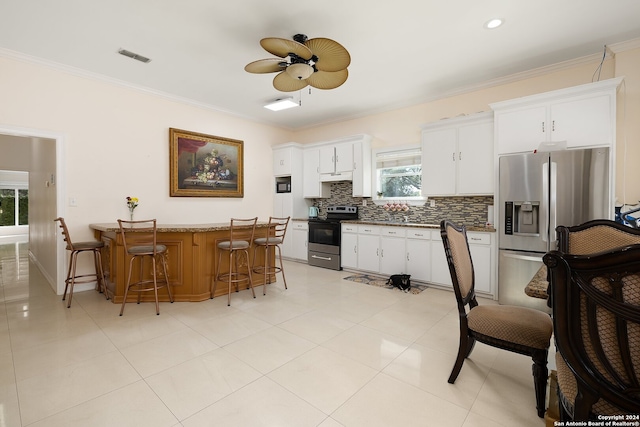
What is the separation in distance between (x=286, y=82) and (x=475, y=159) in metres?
2.80

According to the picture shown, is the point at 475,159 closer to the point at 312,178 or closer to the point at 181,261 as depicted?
the point at 312,178

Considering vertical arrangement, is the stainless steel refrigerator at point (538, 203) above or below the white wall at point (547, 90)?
below

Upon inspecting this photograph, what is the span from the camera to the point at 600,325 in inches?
36.2

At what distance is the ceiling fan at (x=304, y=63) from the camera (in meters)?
2.48

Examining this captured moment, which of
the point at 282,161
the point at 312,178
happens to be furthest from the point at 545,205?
the point at 282,161

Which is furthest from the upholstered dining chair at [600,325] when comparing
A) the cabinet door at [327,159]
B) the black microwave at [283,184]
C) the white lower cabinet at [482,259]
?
the black microwave at [283,184]

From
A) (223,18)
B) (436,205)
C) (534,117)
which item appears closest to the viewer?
(223,18)

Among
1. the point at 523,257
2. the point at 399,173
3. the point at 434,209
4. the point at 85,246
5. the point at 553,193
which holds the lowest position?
the point at 523,257

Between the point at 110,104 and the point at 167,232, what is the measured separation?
7.16 feet

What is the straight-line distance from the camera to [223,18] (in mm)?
2816

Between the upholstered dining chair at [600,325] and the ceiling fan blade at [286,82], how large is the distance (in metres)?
2.85

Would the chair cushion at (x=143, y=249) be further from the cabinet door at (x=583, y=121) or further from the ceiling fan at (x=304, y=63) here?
the cabinet door at (x=583, y=121)

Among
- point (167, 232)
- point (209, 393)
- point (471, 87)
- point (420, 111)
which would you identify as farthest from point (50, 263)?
point (471, 87)

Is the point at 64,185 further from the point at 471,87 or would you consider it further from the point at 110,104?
the point at 471,87
